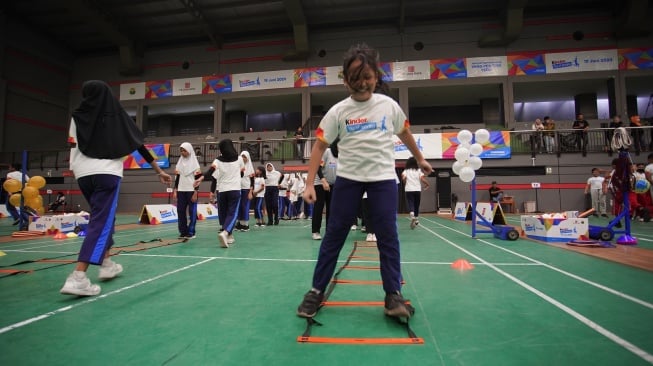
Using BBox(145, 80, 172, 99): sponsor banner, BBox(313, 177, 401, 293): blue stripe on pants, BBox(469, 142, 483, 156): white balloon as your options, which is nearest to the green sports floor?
BBox(313, 177, 401, 293): blue stripe on pants

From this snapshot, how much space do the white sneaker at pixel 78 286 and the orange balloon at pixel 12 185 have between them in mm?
8767

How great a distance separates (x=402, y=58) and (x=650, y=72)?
12.3m

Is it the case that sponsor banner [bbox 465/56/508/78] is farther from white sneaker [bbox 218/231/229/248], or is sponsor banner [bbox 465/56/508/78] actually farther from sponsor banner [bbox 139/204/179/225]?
white sneaker [bbox 218/231/229/248]

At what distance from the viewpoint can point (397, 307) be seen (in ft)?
5.88

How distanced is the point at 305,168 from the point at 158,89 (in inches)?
494

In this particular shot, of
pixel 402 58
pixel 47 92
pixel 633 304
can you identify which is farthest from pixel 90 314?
pixel 47 92

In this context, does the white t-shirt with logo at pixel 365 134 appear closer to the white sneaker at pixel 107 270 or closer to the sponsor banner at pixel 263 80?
the white sneaker at pixel 107 270

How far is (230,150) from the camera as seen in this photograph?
569 cm

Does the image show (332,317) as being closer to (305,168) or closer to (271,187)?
(271,187)

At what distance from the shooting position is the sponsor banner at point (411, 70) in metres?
16.9

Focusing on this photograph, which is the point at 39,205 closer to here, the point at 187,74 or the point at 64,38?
the point at 187,74

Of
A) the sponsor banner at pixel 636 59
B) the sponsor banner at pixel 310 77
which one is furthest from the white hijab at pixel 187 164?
the sponsor banner at pixel 636 59

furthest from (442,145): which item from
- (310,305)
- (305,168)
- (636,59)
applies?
(310,305)

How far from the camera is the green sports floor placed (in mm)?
1409
